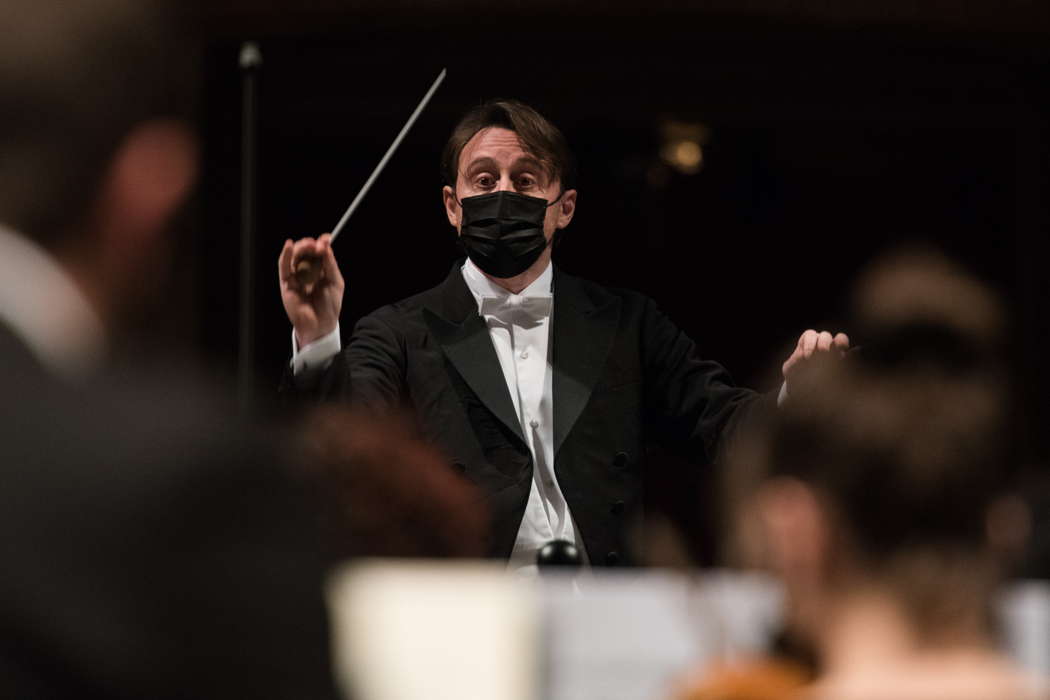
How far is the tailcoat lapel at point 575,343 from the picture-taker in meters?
2.67

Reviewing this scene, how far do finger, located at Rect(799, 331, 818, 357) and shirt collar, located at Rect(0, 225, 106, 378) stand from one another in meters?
1.52

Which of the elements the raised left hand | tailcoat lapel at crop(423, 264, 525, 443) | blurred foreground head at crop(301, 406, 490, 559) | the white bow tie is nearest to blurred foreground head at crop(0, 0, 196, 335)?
blurred foreground head at crop(301, 406, 490, 559)

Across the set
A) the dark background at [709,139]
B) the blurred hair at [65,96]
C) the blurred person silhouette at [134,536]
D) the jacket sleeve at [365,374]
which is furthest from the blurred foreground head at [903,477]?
the dark background at [709,139]

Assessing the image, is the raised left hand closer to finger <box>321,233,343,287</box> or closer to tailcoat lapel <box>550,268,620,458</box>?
tailcoat lapel <box>550,268,620,458</box>

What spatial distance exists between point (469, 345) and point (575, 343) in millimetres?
183

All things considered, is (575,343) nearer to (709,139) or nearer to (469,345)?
(469,345)

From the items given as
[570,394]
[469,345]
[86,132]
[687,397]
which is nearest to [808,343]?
[687,397]

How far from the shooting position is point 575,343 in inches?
108

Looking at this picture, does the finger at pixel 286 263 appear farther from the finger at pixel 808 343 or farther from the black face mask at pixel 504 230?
the finger at pixel 808 343

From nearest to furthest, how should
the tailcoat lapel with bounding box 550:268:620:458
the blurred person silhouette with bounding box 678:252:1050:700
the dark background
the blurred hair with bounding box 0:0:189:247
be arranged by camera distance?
the blurred hair with bounding box 0:0:189:247, the blurred person silhouette with bounding box 678:252:1050:700, the tailcoat lapel with bounding box 550:268:620:458, the dark background

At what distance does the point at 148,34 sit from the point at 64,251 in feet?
0.46

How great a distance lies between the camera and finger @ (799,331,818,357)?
2.33m

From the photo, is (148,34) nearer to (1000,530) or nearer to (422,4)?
(1000,530)

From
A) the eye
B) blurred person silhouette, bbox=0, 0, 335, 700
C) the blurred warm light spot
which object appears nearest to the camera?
blurred person silhouette, bbox=0, 0, 335, 700
